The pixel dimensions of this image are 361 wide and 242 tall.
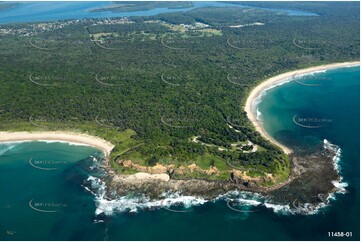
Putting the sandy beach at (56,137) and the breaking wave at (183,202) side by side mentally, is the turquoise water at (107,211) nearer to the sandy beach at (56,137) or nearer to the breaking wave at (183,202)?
the breaking wave at (183,202)

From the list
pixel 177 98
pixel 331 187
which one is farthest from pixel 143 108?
pixel 331 187

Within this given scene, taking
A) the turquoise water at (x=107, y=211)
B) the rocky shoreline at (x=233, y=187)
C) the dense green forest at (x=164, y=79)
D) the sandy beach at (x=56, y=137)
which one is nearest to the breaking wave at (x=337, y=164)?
the rocky shoreline at (x=233, y=187)

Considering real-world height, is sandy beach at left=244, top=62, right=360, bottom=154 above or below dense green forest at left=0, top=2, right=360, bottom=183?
below

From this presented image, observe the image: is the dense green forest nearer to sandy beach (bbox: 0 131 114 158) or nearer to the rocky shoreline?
sandy beach (bbox: 0 131 114 158)

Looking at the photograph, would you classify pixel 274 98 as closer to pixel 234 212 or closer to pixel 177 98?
pixel 177 98

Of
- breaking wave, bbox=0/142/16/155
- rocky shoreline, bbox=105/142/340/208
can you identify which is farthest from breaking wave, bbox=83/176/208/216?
breaking wave, bbox=0/142/16/155

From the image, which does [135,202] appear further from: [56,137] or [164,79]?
[164,79]
